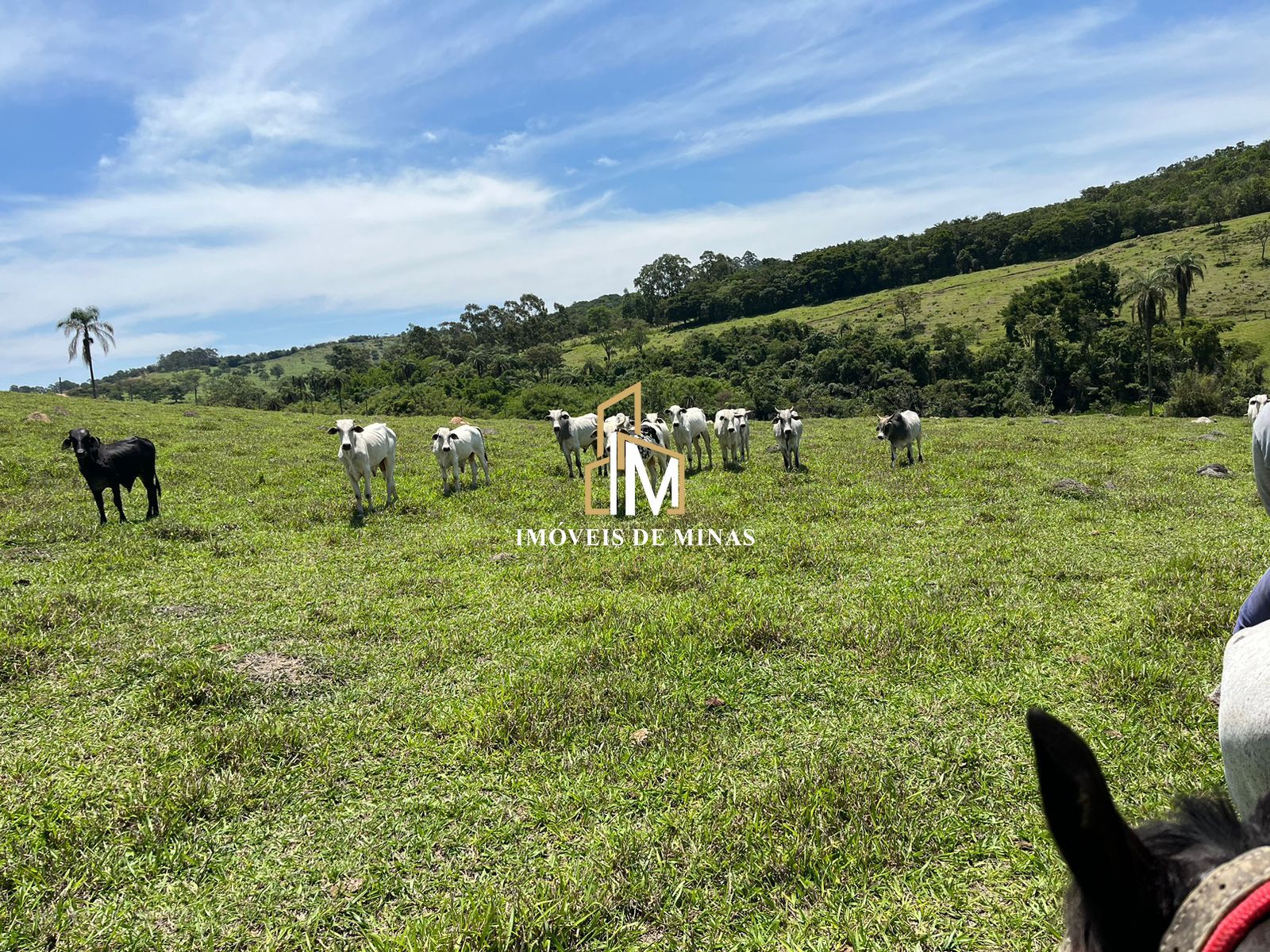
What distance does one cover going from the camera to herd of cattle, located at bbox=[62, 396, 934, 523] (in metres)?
11.3

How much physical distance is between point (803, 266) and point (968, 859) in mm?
121350

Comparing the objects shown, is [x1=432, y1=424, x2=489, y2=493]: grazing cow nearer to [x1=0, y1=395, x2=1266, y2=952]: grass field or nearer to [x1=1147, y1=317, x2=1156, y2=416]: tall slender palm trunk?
[x1=0, y1=395, x2=1266, y2=952]: grass field

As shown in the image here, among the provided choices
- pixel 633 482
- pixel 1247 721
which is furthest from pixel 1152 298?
pixel 1247 721

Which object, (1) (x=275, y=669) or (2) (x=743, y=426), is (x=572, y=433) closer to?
(2) (x=743, y=426)

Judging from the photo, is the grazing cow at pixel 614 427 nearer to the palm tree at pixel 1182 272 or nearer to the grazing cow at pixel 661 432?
the grazing cow at pixel 661 432

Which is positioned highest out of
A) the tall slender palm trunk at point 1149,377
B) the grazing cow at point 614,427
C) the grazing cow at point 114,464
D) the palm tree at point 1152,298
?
the palm tree at point 1152,298

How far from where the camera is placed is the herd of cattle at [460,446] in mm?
11289

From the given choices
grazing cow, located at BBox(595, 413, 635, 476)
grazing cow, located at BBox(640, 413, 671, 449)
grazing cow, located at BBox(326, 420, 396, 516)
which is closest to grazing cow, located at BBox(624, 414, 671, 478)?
grazing cow, located at BBox(640, 413, 671, 449)

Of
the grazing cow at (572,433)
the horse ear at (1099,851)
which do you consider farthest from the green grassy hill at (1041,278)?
the horse ear at (1099,851)

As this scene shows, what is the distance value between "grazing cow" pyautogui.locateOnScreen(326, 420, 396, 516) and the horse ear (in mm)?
12511

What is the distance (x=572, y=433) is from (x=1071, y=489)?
34.5 ft

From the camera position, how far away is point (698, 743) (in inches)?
180

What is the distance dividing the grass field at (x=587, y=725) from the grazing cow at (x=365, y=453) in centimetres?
227

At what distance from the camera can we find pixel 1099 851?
994 mm
